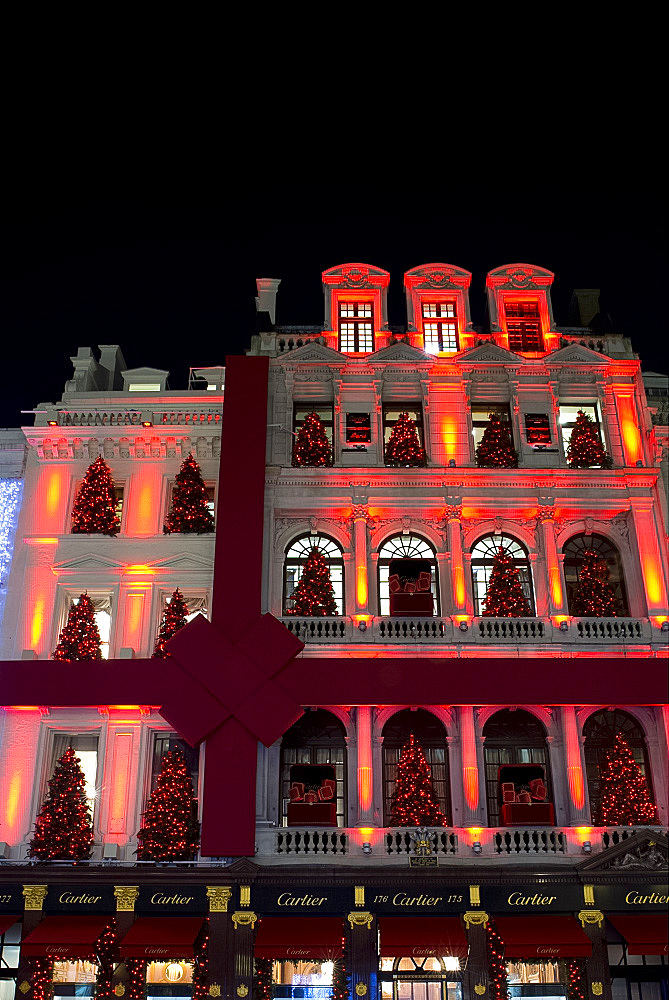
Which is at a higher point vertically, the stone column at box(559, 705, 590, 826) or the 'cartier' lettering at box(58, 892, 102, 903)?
the stone column at box(559, 705, 590, 826)

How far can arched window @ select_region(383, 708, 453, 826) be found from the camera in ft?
81.6

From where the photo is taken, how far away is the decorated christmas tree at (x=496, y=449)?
2794 cm

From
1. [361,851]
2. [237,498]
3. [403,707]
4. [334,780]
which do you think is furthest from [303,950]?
[237,498]

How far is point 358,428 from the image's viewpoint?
28938mm

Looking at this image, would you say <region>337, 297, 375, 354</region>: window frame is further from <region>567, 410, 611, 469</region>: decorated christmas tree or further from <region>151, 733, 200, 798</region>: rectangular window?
<region>151, 733, 200, 798</region>: rectangular window

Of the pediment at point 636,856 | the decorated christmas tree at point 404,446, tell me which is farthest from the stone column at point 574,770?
the decorated christmas tree at point 404,446

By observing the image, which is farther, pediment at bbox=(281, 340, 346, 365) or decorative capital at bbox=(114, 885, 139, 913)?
pediment at bbox=(281, 340, 346, 365)

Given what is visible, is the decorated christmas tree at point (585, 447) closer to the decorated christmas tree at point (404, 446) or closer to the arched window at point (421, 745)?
the decorated christmas tree at point (404, 446)

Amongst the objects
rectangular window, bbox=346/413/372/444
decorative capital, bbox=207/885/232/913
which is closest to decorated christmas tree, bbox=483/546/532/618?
rectangular window, bbox=346/413/372/444

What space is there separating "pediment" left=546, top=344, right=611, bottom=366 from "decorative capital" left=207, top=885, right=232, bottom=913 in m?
17.8

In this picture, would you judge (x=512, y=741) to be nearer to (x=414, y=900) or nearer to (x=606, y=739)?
(x=606, y=739)

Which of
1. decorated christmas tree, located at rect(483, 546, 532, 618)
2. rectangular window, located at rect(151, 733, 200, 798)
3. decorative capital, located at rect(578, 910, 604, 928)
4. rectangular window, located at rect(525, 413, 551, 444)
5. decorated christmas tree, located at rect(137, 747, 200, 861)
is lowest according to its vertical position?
decorative capital, located at rect(578, 910, 604, 928)

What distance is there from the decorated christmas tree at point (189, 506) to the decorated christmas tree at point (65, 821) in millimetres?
7007

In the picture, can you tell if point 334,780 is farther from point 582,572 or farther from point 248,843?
point 582,572
